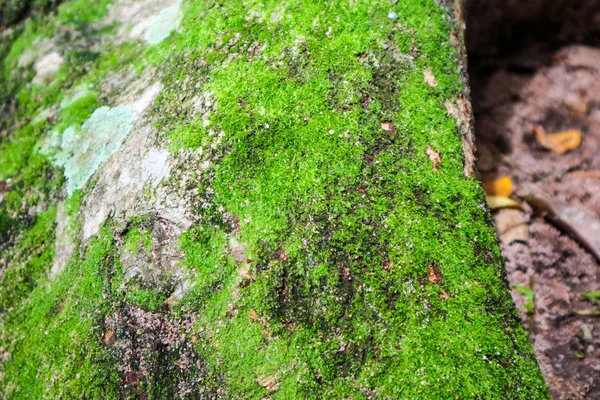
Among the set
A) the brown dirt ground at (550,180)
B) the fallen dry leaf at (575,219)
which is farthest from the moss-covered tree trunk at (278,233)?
the fallen dry leaf at (575,219)

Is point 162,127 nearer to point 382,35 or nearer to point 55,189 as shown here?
point 55,189

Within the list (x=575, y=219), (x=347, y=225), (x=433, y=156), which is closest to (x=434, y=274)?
(x=347, y=225)

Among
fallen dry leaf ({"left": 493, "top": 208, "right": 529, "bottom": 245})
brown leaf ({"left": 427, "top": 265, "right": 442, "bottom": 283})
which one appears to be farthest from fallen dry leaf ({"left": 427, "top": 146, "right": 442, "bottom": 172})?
fallen dry leaf ({"left": 493, "top": 208, "right": 529, "bottom": 245})

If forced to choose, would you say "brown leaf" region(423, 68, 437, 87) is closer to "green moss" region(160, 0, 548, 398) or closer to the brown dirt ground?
"green moss" region(160, 0, 548, 398)

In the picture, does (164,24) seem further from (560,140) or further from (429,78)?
(560,140)

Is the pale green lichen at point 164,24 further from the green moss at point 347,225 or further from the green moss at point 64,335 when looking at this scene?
the green moss at point 64,335
